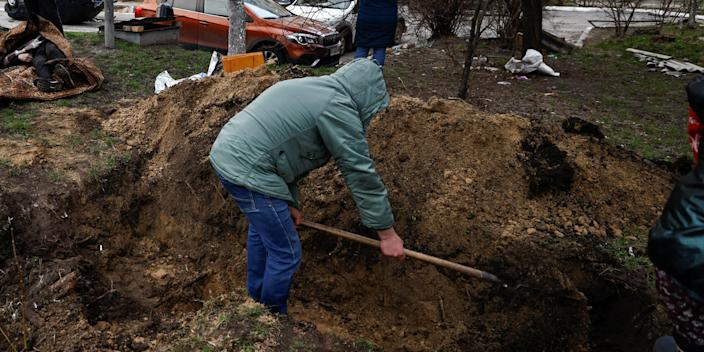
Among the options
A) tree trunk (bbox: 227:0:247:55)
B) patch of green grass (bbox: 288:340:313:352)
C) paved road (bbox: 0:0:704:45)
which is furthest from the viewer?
paved road (bbox: 0:0:704:45)

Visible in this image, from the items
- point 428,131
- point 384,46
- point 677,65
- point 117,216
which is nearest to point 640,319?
point 428,131

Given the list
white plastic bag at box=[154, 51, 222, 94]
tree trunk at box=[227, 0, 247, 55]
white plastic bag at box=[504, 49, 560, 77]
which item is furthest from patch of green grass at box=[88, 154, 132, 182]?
white plastic bag at box=[504, 49, 560, 77]

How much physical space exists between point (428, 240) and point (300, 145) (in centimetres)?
159

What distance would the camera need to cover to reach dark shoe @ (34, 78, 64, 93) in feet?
21.6

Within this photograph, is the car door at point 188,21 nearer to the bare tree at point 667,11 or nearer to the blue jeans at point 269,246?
the blue jeans at point 269,246

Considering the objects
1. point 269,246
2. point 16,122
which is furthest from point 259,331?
point 16,122

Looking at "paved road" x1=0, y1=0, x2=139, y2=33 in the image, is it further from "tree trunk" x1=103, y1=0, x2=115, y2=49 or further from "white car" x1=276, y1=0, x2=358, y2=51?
"white car" x1=276, y1=0, x2=358, y2=51

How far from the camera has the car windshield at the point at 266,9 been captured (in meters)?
9.85

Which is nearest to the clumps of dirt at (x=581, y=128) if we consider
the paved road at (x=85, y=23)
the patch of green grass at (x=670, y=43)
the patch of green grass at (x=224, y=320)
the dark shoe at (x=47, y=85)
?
the patch of green grass at (x=224, y=320)

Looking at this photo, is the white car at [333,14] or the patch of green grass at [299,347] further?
the white car at [333,14]

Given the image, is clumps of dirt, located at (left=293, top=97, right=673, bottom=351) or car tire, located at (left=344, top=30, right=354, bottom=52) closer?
clumps of dirt, located at (left=293, top=97, right=673, bottom=351)

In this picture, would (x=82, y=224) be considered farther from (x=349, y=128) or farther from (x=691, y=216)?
(x=691, y=216)

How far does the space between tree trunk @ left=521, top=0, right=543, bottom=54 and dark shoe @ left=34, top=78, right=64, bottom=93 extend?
21.6 ft

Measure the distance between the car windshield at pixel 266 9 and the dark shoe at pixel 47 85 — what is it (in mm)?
3892
